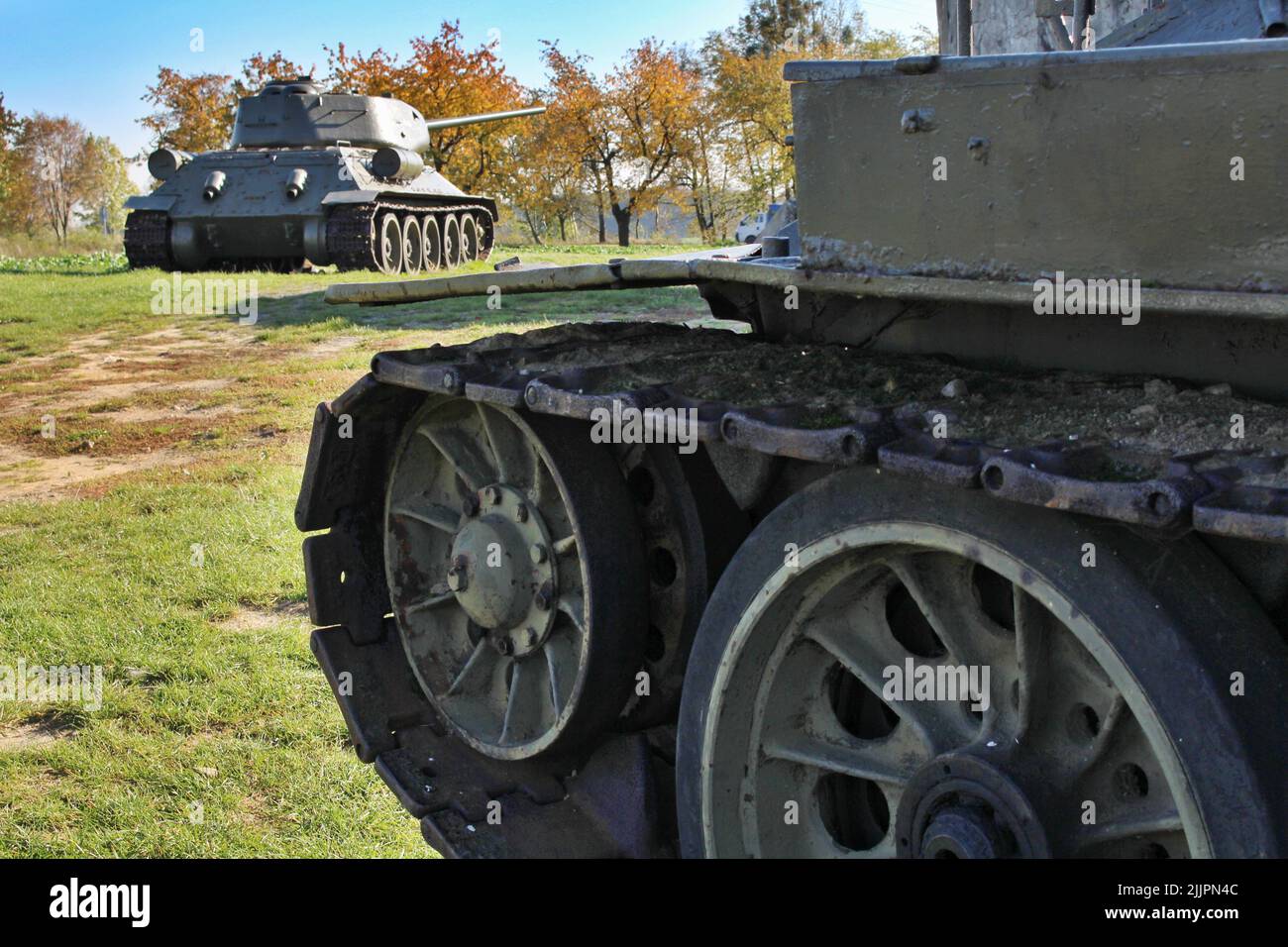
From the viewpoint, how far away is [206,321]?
14.6 m

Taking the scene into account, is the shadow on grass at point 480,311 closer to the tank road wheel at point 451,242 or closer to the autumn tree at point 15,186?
the tank road wheel at point 451,242

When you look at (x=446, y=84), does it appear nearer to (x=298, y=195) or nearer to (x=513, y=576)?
(x=298, y=195)

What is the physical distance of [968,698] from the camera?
2336mm

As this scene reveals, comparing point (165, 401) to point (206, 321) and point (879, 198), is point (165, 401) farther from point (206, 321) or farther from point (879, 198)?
point (879, 198)

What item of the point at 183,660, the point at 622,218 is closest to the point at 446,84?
the point at 622,218

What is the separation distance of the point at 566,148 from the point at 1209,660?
40.7 meters

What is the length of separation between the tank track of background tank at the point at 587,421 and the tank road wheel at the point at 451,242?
18771 mm

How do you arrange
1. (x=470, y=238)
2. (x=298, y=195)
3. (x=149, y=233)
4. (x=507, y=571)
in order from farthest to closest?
(x=470, y=238) → (x=149, y=233) → (x=298, y=195) → (x=507, y=571)
